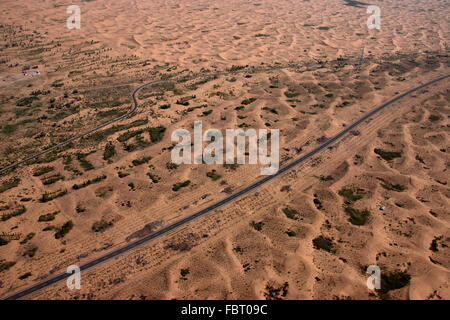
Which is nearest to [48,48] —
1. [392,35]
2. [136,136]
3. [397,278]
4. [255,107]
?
[136,136]

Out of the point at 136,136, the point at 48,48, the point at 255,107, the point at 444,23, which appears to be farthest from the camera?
the point at 444,23

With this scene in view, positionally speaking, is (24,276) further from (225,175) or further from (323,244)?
(323,244)

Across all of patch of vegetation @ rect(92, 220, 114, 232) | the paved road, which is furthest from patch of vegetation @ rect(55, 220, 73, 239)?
the paved road

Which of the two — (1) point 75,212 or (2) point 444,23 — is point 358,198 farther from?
(2) point 444,23

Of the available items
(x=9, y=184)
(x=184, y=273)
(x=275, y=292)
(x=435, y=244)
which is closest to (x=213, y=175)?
(x=184, y=273)

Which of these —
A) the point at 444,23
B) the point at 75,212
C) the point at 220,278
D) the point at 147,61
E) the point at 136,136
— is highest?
the point at 444,23

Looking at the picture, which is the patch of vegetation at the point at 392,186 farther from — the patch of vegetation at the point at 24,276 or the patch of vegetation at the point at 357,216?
the patch of vegetation at the point at 24,276
